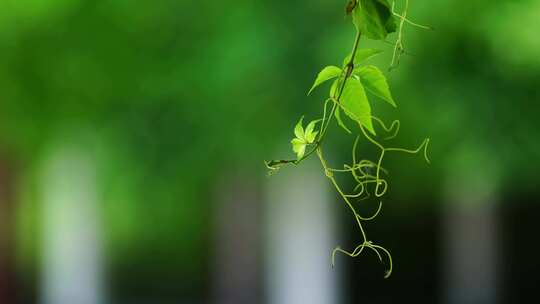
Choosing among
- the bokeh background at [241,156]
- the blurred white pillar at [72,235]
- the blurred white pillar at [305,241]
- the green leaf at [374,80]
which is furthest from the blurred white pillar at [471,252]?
the green leaf at [374,80]

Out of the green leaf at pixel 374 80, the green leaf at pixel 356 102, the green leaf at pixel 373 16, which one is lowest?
the green leaf at pixel 356 102

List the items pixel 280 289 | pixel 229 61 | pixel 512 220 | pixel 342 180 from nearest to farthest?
pixel 229 61 → pixel 342 180 → pixel 280 289 → pixel 512 220

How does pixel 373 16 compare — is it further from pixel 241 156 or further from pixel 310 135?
pixel 241 156

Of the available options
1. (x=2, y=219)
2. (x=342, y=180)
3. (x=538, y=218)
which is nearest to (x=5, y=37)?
(x=342, y=180)

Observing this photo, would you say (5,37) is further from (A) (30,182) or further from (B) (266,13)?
(A) (30,182)

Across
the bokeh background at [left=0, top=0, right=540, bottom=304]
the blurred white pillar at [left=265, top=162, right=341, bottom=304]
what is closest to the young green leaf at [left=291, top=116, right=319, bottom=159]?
the bokeh background at [left=0, top=0, right=540, bottom=304]

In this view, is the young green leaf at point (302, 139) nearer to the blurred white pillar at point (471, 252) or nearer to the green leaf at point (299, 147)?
the green leaf at point (299, 147)

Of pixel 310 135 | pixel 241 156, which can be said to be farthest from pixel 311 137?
pixel 241 156
